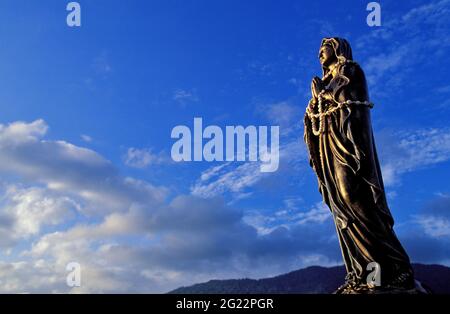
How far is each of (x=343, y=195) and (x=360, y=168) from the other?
0.74 m

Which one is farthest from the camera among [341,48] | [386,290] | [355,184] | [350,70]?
[341,48]

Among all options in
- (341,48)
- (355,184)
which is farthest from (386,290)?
(341,48)

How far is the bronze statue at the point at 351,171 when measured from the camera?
12266 mm

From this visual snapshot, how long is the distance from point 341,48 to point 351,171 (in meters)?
3.35

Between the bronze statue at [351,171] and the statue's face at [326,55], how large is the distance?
26mm

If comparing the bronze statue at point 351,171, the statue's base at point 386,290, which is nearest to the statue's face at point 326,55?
the bronze statue at point 351,171

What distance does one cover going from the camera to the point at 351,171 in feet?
42.4

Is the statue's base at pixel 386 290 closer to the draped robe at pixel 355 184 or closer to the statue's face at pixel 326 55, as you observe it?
the draped robe at pixel 355 184

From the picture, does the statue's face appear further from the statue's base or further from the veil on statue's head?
the statue's base

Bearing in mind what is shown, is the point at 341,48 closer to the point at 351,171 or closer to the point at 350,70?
the point at 350,70

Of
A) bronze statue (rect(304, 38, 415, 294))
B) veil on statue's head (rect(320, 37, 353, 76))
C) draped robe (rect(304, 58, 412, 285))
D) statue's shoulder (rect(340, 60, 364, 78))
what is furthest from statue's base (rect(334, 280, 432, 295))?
veil on statue's head (rect(320, 37, 353, 76))
